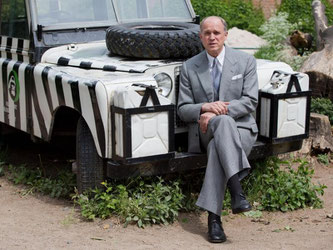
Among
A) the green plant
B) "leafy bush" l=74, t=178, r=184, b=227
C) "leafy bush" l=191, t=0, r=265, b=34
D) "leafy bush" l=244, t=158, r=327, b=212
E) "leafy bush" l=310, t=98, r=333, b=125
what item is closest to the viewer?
"leafy bush" l=74, t=178, r=184, b=227

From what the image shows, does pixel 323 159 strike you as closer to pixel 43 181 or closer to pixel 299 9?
pixel 43 181

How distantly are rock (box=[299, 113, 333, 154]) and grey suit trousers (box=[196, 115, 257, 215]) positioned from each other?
7.71 feet

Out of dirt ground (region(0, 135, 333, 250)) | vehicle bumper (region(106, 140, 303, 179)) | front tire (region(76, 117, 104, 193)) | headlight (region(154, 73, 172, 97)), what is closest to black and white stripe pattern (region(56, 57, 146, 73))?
headlight (region(154, 73, 172, 97))

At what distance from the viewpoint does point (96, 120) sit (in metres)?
4.95

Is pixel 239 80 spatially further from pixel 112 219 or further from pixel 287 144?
pixel 112 219

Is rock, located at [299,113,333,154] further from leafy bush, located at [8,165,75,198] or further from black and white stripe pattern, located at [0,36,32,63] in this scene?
black and white stripe pattern, located at [0,36,32,63]

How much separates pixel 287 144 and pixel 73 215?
1.79m

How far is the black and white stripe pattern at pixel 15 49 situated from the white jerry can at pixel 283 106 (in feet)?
6.74

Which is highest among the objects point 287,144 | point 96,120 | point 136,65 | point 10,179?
point 136,65

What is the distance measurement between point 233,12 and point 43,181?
34.0 feet

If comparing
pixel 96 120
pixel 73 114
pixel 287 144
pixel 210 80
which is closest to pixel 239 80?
pixel 210 80

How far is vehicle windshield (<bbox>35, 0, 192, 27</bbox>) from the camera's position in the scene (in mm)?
6129

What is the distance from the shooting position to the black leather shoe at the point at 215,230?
4.77 meters

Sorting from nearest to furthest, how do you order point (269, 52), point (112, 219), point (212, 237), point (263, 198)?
point (212, 237) → point (112, 219) → point (263, 198) → point (269, 52)
